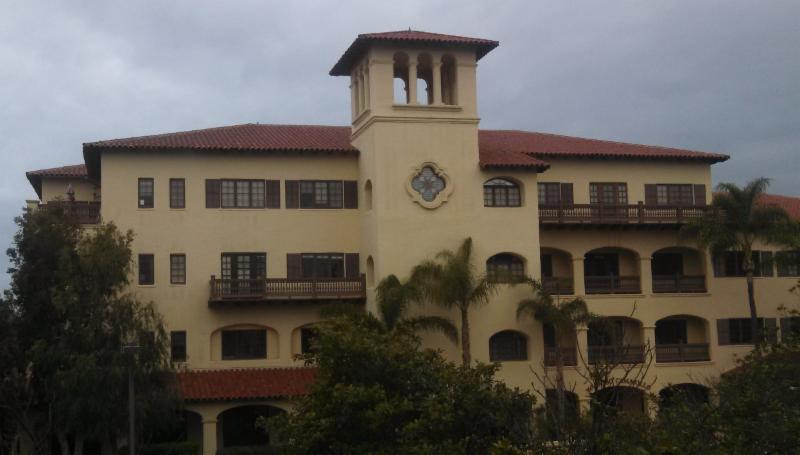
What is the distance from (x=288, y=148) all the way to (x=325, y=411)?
18.4m

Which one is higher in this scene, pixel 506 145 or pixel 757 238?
A: pixel 506 145

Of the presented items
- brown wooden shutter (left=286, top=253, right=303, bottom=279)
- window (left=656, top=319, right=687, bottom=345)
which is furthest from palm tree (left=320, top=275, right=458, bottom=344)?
window (left=656, top=319, right=687, bottom=345)

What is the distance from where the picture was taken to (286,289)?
143 feet

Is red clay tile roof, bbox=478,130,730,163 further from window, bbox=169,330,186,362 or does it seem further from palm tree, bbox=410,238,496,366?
window, bbox=169,330,186,362

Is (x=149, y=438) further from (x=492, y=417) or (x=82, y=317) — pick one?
(x=492, y=417)

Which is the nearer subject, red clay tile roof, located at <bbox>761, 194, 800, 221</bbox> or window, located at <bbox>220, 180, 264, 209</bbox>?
window, located at <bbox>220, 180, 264, 209</bbox>

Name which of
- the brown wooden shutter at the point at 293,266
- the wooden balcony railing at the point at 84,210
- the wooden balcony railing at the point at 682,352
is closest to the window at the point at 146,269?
the wooden balcony railing at the point at 84,210

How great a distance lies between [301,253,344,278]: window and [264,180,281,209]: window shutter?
2517 mm

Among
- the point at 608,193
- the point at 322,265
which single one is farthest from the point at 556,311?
the point at 322,265

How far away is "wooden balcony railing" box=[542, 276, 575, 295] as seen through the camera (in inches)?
1831

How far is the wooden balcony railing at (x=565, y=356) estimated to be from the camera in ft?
148

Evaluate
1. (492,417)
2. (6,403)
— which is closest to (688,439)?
(492,417)

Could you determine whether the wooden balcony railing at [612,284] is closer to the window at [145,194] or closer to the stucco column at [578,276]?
the stucco column at [578,276]

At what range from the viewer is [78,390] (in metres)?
35.2
